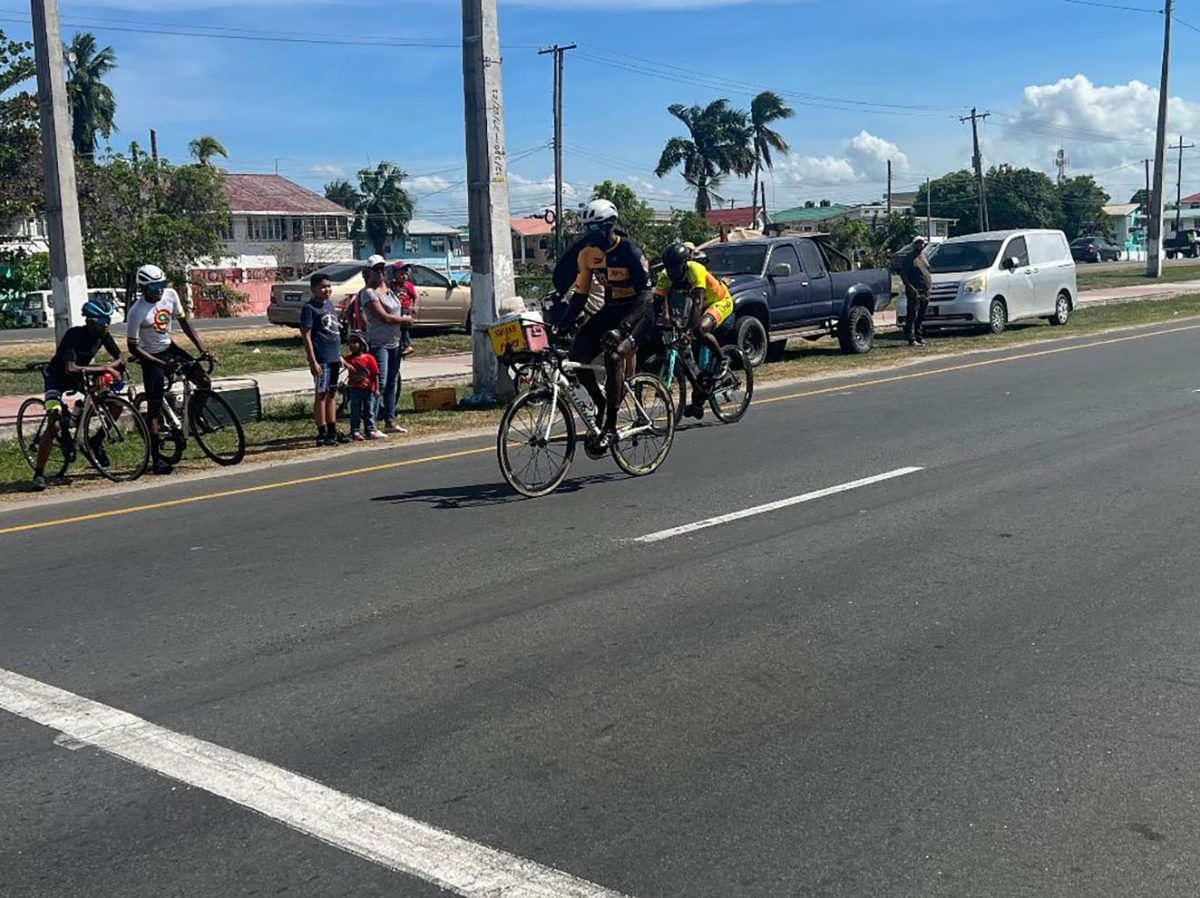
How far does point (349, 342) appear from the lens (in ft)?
43.6

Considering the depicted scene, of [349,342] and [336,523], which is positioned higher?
[349,342]

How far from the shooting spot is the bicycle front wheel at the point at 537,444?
9.16 metres

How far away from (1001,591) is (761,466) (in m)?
4.04

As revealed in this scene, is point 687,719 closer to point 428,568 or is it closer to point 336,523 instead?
point 428,568

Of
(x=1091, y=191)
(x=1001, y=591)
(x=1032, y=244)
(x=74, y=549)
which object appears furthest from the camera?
(x=1091, y=191)

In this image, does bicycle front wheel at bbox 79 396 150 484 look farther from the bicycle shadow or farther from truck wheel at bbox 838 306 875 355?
truck wheel at bbox 838 306 875 355

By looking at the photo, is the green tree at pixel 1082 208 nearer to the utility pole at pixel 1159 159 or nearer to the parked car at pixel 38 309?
the utility pole at pixel 1159 159

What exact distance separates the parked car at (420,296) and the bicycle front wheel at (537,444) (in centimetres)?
1566

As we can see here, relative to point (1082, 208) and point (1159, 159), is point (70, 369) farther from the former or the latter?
point (1082, 208)

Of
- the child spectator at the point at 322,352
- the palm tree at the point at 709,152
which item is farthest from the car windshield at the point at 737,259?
the palm tree at the point at 709,152

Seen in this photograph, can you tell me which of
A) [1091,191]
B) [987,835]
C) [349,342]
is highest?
[1091,191]

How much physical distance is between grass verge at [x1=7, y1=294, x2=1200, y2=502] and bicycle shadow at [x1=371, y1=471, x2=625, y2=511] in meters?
3.04

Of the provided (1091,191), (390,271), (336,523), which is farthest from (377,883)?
(1091,191)

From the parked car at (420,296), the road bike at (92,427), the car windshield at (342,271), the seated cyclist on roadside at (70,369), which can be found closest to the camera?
the seated cyclist on roadside at (70,369)
